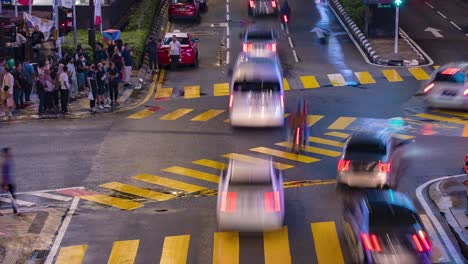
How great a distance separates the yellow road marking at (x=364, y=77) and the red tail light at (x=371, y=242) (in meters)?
22.5

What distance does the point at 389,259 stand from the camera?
1650 centimetres

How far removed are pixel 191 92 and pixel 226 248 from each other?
1891 cm

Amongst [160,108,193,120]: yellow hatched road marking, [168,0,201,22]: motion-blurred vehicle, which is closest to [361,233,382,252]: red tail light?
[160,108,193,120]: yellow hatched road marking

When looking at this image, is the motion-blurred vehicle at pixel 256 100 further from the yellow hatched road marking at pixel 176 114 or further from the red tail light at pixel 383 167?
the red tail light at pixel 383 167

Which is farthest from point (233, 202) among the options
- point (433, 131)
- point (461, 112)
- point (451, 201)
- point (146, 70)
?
point (146, 70)

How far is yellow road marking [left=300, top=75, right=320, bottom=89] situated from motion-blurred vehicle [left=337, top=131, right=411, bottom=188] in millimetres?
14980

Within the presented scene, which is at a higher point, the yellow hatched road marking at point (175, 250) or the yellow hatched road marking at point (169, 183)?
the yellow hatched road marking at point (169, 183)

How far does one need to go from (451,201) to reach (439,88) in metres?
11.5

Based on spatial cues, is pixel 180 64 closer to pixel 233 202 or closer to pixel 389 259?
pixel 233 202

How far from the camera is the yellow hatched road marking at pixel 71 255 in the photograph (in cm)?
1911

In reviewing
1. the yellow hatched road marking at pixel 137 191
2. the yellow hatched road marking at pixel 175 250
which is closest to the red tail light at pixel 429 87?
the yellow hatched road marking at pixel 137 191

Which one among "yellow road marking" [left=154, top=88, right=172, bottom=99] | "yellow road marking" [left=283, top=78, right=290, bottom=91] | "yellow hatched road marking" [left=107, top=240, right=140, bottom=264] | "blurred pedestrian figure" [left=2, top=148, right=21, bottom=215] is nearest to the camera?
"yellow hatched road marking" [left=107, top=240, right=140, bottom=264]

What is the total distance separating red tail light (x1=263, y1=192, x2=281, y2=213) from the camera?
19.8m

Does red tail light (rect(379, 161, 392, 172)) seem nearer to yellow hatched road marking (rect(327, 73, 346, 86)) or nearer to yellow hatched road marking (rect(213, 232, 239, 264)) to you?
yellow hatched road marking (rect(213, 232, 239, 264))
